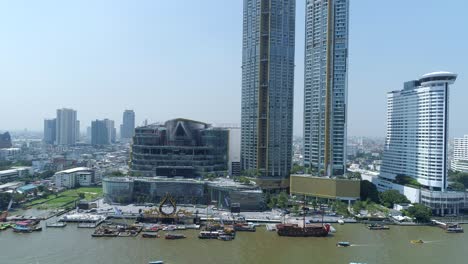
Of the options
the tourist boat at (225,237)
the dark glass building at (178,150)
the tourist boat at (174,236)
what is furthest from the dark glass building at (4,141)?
the tourist boat at (225,237)

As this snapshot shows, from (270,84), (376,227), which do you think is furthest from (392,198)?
(270,84)

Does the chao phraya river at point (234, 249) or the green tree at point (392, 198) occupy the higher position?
the green tree at point (392, 198)

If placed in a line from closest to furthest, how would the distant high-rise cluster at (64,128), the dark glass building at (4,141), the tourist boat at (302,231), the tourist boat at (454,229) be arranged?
1. the tourist boat at (302,231)
2. the tourist boat at (454,229)
3. the dark glass building at (4,141)
4. the distant high-rise cluster at (64,128)

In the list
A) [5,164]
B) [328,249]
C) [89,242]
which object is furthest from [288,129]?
[5,164]

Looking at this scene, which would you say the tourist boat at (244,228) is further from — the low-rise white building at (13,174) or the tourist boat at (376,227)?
the low-rise white building at (13,174)

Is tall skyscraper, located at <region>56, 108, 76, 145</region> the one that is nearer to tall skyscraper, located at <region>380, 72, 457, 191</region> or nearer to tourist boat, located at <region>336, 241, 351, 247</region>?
tall skyscraper, located at <region>380, 72, 457, 191</region>

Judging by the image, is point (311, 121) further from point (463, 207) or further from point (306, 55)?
point (463, 207)

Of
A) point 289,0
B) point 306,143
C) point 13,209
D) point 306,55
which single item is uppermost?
point 289,0
